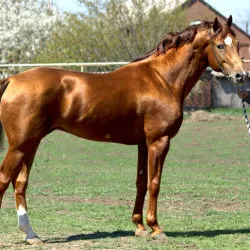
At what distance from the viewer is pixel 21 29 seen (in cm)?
4459

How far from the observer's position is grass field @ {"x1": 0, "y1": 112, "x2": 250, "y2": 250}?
8195mm

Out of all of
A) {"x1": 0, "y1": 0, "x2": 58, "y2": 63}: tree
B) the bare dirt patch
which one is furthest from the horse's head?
{"x1": 0, "y1": 0, "x2": 58, "y2": 63}: tree

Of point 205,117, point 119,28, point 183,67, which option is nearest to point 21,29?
point 119,28

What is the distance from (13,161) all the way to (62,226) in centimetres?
165

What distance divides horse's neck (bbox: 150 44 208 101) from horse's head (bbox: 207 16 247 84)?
0.22 m

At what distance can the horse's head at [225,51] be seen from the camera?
8070 millimetres

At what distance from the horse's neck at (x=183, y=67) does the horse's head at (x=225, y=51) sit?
0.73 feet

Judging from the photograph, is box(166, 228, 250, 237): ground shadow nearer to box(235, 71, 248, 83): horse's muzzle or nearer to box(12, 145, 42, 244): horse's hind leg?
box(12, 145, 42, 244): horse's hind leg

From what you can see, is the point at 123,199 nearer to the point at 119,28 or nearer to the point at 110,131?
the point at 110,131

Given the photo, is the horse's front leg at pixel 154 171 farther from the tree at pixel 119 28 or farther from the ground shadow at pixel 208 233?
the tree at pixel 119 28

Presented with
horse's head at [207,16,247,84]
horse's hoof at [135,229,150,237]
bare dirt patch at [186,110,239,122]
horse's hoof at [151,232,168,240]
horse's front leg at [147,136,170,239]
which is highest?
horse's head at [207,16,247,84]


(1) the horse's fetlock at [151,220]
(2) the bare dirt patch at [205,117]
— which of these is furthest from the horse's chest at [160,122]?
(2) the bare dirt patch at [205,117]

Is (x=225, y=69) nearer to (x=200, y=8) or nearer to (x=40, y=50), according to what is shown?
(x=40, y=50)

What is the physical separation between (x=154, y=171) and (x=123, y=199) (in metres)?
3.55
